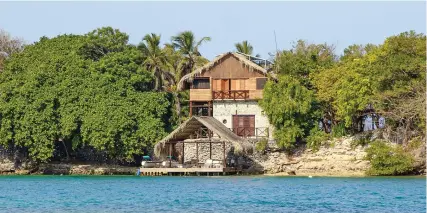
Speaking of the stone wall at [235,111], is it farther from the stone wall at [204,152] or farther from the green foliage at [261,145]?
the stone wall at [204,152]

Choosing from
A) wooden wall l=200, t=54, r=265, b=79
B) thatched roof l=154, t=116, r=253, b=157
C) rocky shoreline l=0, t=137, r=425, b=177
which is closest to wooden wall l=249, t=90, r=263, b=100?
wooden wall l=200, t=54, r=265, b=79

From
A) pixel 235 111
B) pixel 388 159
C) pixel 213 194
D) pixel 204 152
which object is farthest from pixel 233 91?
pixel 213 194

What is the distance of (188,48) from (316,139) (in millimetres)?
11751

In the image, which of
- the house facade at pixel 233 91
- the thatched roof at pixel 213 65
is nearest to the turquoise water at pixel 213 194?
the house facade at pixel 233 91

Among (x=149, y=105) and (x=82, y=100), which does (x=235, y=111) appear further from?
(x=82, y=100)

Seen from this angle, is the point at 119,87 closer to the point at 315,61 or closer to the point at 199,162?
the point at 199,162

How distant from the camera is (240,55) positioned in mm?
55562

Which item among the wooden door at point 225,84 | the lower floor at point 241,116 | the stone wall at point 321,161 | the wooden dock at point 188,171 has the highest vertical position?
the wooden door at point 225,84

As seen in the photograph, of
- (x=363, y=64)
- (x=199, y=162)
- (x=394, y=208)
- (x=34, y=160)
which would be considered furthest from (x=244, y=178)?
(x=394, y=208)

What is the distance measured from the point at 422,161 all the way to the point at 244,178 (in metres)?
8.67

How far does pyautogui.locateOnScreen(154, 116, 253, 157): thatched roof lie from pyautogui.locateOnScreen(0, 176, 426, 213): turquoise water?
1680 millimetres

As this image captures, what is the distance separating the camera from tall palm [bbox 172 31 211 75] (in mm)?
58750

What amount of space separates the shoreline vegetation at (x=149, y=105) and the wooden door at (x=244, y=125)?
210 cm

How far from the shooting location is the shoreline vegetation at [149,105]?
47906 millimetres
